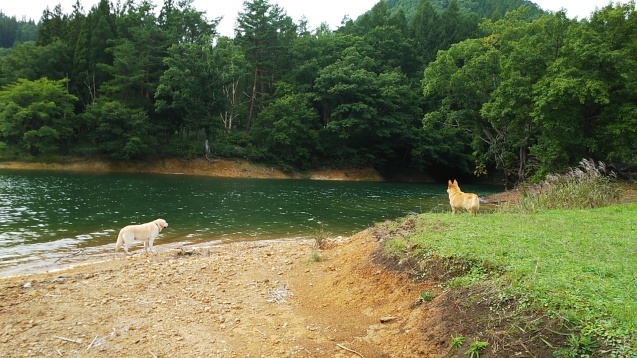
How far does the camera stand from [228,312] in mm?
6113

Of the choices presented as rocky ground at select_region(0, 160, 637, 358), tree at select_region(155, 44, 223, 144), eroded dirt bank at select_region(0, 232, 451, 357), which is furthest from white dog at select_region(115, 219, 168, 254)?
tree at select_region(155, 44, 223, 144)

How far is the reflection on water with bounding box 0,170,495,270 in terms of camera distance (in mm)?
13210

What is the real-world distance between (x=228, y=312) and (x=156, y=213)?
14.4m

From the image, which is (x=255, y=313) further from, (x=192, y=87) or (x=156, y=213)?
(x=192, y=87)

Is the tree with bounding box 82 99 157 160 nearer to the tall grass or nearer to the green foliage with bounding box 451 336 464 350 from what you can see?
the tall grass

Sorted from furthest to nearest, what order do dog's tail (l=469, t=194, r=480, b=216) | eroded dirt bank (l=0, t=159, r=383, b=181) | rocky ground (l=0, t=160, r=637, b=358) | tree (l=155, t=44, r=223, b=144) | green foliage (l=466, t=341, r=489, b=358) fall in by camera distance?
tree (l=155, t=44, r=223, b=144)
eroded dirt bank (l=0, t=159, r=383, b=181)
dog's tail (l=469, t=194, r=480, b=216)
rocky ground (l=0, t=160, r=637, b=358)
green foliage (l=466, t=341, r=489, b=358)

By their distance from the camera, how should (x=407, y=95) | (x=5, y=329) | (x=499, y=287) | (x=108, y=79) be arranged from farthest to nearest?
(x=407, y=95), (x=108, y=79), (x=5, y=329), (x=499, y=287)

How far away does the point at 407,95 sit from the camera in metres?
58.0

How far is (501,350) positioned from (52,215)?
60.8 feet

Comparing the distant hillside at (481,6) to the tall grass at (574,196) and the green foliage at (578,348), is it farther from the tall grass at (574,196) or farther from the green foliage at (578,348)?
the green foliage at (578,348)

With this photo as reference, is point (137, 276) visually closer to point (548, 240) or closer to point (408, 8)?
point (548, 240)

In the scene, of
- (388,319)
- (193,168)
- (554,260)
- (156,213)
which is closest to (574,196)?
(554,260)

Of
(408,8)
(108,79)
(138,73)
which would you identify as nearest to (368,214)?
(138,73)

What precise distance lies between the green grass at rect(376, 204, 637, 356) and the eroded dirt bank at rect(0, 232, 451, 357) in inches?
31.1
